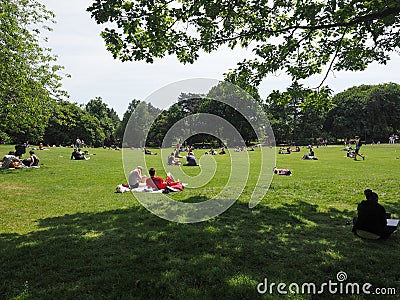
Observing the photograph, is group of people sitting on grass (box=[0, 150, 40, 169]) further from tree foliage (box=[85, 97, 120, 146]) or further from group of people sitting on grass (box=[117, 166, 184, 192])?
tree foliage (box=[85, 97, 120, 146])

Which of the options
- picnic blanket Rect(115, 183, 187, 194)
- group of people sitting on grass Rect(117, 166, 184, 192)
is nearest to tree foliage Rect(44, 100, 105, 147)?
group of people sitting on grass Rect(117, 166, 184, 192)

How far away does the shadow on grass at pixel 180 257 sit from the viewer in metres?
4.39

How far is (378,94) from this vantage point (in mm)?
79625

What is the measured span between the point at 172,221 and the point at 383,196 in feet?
25.9

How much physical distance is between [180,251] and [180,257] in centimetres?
30

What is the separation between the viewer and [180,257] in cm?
544

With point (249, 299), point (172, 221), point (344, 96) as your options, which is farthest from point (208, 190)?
point (344, 96)

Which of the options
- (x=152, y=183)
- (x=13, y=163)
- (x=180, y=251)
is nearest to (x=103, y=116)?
(x=13, y=163)

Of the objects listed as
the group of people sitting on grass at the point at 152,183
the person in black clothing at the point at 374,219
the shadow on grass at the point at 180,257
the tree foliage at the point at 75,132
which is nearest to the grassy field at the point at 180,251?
the shadow on grass at the point at 180,257

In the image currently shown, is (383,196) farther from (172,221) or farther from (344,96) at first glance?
(344,96)

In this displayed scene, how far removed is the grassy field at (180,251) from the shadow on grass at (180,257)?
0.06ft

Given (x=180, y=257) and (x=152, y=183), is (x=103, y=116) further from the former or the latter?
(x=180, y=257)

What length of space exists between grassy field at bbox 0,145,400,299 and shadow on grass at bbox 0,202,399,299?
0.02 meters

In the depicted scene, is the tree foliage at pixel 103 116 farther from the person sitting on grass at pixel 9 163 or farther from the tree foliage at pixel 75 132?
the person sitting on grass at pixel 9 163
